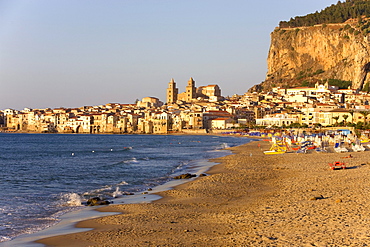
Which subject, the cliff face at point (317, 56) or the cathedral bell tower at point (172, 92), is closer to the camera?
the cliff face at point (317, 56)

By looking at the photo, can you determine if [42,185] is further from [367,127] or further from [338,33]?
[338,33]

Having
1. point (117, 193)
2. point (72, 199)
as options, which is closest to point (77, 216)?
point (72, 199)

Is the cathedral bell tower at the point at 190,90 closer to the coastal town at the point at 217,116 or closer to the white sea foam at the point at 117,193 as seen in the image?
the coastal town at the point at 217,116

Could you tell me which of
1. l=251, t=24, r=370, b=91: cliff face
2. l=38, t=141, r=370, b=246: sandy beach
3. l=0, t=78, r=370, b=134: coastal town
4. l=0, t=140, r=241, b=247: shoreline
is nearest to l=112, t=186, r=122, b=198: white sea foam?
l=0, t=140, r=241, b=247: shoreline

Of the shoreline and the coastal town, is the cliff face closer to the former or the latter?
the coastal town

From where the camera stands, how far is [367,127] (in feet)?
249

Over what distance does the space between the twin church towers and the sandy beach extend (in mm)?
154952

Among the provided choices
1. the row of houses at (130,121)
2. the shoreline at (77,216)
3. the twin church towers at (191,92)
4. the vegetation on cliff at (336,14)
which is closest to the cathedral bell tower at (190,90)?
the twin church towers at (191,92)

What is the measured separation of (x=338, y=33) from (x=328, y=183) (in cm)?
14555

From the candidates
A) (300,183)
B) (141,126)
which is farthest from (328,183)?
(141,126)

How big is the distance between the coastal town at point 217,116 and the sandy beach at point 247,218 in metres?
82.6

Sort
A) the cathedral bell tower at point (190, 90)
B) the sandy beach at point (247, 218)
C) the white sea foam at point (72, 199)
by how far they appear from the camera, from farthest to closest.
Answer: the cathedral bell tower at point (190, 90)
the white sea foam at point (72, 199)
the sandy beach at point (247, 218)

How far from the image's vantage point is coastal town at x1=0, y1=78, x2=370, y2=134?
367 feet

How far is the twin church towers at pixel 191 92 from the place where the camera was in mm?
175250
